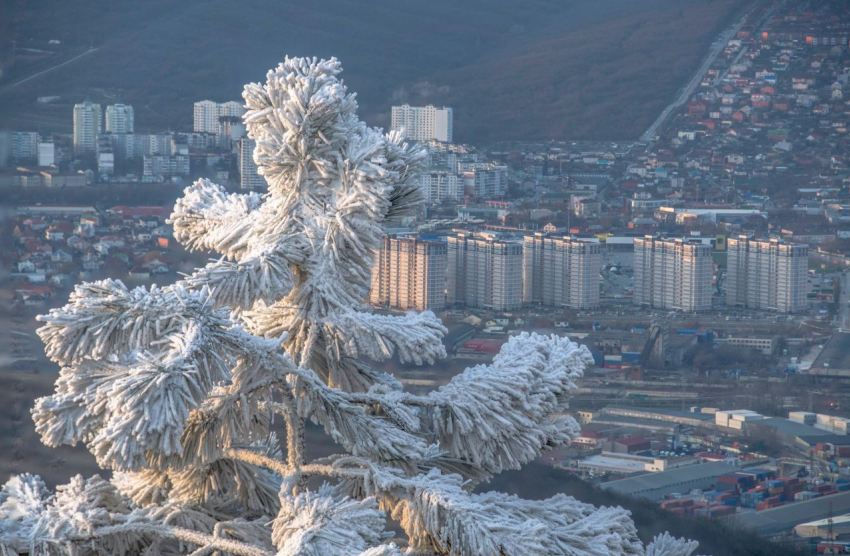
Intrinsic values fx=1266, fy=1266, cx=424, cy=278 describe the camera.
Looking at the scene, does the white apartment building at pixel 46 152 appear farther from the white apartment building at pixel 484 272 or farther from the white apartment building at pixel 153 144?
the white apartment building at pixel 484 272

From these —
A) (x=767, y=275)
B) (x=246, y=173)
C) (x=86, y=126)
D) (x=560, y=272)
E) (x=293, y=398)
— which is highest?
(x=86, y=126)

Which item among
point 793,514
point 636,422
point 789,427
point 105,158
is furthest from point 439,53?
point 793,514

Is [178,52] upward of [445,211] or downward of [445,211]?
upward

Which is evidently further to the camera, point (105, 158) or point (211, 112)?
point (211, 112)

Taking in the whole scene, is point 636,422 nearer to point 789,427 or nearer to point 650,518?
point 789,427

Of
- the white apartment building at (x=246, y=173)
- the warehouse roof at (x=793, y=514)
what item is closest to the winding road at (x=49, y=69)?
the white apartment building at (x=246, y=173)

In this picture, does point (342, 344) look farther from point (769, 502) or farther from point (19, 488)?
point (769, 502)

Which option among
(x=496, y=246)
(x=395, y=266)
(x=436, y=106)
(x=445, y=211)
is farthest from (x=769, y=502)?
(x=436, y=106)
